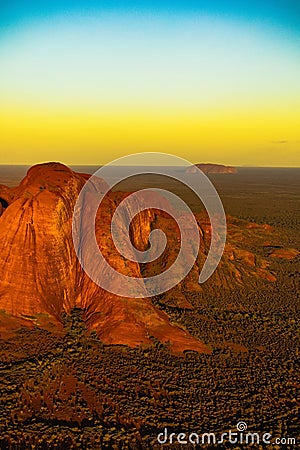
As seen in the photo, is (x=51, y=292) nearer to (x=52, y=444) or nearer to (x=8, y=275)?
(x=8, y=275)

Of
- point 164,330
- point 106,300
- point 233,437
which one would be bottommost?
point 233,437

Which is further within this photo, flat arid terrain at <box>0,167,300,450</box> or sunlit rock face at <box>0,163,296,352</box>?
sunlit rock face at <box>0,163,296,352</box>

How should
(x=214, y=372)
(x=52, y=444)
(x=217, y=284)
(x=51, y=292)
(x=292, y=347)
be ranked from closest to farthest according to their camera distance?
1. (x=52, y=444)
2. (x=214, y=372)
3. (x=292, y=347)
4. (x=51, y=292)
5. (x=217, y=284)

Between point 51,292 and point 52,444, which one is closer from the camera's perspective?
point 52,444

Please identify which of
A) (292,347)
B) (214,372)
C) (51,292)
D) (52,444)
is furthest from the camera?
(51,292)

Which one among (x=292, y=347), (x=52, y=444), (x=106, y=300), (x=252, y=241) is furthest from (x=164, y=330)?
(x=252, y=241)

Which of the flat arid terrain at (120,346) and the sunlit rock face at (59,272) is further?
the sunlit rock face at (59,272)

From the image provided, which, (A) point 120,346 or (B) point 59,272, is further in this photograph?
(B) point 59,272

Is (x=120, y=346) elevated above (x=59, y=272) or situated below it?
below
